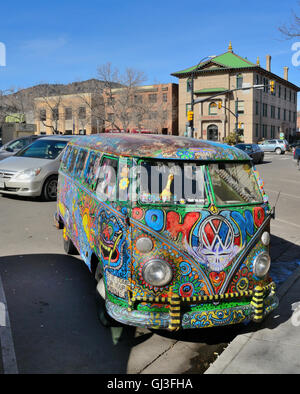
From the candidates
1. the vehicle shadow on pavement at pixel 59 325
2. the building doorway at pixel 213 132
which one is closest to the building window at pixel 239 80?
the building doorway at pixel 213 132

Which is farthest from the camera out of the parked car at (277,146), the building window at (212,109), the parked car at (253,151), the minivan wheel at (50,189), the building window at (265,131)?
the building window at (265,131)

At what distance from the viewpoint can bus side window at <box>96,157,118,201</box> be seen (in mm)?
4289

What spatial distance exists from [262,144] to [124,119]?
65.2 feet

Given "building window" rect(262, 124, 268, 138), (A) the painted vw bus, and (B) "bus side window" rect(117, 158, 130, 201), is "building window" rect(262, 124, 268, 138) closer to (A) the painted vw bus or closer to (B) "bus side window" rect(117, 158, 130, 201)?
(A) the painted vw bus

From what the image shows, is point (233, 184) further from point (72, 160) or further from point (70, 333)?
point (72, 160)

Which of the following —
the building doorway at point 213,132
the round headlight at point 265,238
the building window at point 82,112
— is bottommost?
the round headlight at point 265,238

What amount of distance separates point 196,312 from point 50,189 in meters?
8.79

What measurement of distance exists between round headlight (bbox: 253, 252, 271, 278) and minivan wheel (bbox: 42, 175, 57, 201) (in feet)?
28.2

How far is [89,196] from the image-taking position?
4859mm

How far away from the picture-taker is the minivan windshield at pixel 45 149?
39.6 feet

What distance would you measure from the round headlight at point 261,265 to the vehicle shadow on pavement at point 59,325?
1387 millimetres

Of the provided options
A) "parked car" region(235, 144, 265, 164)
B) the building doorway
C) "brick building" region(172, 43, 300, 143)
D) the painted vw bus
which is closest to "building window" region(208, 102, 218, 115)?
"brick building" region(172, 43, 300, 143)

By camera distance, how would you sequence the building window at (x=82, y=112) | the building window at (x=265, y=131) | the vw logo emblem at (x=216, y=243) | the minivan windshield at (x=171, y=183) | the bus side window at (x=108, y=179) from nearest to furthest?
the vw logo emblem at (x=216, y=243) → the minivan windshield at (x=171, y=183) → the bus side window at (x=108, y=179) → the building window at (x=265, y=131) → the building window at (x=82, y=112)

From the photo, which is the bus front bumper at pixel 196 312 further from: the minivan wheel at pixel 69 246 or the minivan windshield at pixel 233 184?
the minivan wheel at pixel 69 246
